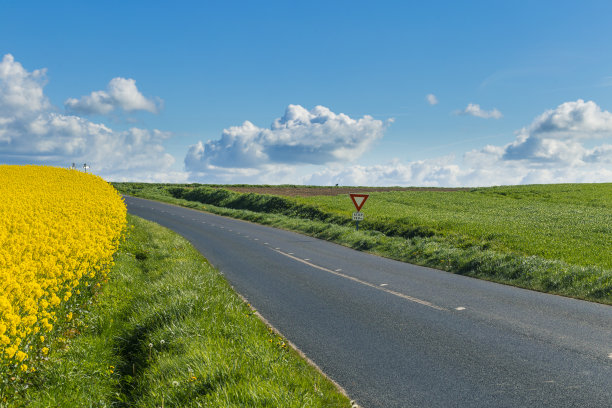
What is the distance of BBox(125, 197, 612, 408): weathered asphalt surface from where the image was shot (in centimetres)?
476

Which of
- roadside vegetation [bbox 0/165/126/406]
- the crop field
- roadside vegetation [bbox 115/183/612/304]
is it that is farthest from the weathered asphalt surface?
roadside vegetation [bbox 0/165/126/406]

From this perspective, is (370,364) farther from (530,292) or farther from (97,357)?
(530,292)

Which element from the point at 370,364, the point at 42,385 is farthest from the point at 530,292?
the point at 42,385

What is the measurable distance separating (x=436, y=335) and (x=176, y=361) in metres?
3.89

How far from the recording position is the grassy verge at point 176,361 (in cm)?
425

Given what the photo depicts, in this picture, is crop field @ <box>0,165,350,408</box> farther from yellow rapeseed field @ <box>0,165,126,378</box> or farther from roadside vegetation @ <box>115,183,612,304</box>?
roadside vegetation @ <box>115,183,612,304</box>

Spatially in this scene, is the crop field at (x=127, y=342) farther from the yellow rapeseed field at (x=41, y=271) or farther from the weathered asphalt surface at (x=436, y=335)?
the weathered asphalt surface at (x=436, y=335)

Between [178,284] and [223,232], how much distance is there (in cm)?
1274

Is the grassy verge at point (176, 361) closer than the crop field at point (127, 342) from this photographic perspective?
Yes

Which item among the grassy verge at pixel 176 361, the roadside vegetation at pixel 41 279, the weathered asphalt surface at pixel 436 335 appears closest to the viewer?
the grassy verge at pixel 176 361

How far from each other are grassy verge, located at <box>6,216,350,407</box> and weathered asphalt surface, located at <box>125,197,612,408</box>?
0.73 m

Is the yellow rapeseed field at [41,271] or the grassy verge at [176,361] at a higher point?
the yellow rapeseed field at [41,271]

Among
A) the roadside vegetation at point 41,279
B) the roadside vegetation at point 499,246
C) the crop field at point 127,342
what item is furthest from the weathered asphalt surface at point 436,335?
the roadside vegetation at point 41,279

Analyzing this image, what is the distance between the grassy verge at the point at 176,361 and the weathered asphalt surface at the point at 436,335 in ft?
2.40
